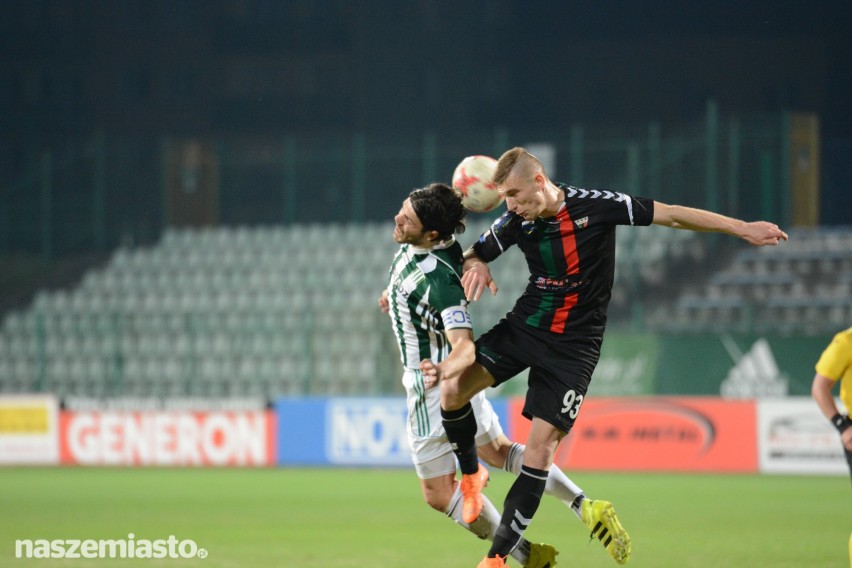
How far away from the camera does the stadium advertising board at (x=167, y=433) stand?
1889cm

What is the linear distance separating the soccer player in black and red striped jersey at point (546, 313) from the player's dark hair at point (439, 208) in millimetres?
202

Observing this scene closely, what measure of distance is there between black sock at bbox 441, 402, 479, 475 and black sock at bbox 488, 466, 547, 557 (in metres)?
0.40

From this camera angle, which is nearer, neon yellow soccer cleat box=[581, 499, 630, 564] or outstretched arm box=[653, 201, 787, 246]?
outstretched arm box=[653, 201, 787, 246]

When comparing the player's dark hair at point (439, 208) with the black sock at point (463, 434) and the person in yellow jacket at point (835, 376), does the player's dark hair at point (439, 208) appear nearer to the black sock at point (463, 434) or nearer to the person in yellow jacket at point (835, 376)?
the black sock at point (463, 434)

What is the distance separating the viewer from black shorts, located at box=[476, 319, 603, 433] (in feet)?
22.4

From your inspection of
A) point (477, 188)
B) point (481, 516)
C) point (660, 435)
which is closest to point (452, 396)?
point (481, 516)

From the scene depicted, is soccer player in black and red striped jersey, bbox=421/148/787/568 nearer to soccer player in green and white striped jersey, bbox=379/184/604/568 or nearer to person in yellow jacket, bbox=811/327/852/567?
soccer player in green and white striped jersey, bbox=379/184/604/568

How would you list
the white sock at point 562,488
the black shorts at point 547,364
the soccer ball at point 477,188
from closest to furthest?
1. the black shorts at point 547,364
2. the white sock at point 562,488
3. the soccer ball at point 477,188

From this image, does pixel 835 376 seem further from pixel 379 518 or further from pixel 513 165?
pixel 379 518

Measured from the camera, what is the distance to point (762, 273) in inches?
853

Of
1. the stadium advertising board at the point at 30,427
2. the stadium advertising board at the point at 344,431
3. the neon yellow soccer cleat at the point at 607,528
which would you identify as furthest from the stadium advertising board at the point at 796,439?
the stadium advertising board at the point at 30,427

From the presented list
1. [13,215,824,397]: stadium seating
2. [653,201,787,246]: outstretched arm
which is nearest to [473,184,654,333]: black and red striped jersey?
[653,201,787,246]: outstretched arm

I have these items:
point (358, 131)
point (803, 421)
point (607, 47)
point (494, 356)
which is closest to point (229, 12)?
point (358, 131)

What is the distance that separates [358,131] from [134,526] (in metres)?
25.6
